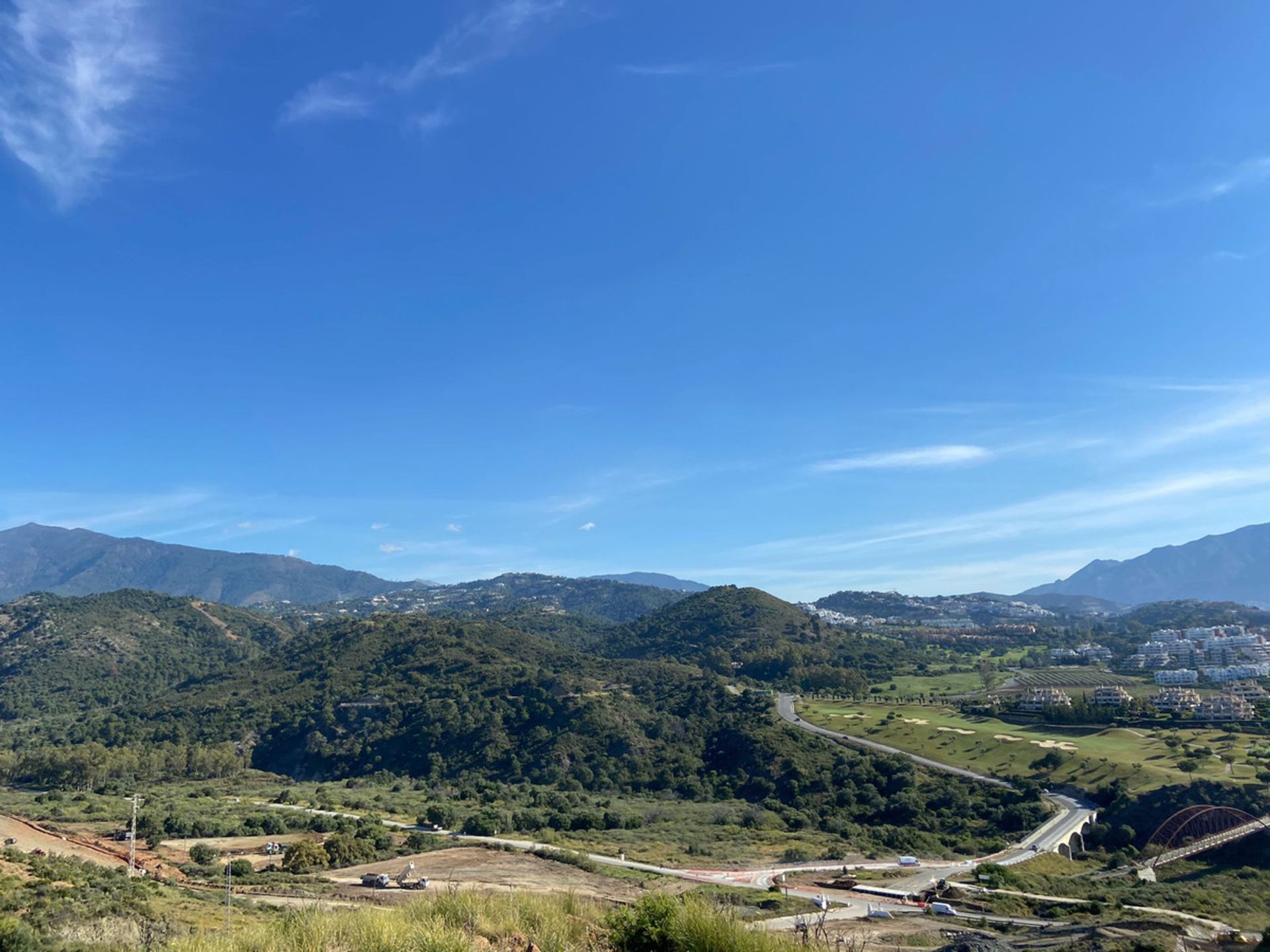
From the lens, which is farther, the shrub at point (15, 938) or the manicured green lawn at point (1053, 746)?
the manicured green lawn at point (1053, 746)

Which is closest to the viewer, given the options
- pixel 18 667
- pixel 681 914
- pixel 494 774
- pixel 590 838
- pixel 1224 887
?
pixel 681 914

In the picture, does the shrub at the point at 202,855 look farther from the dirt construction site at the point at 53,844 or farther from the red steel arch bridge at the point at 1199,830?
the red steel arch bridge at the point at 1199,830

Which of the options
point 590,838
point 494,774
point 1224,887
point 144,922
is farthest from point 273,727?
point 1224,887

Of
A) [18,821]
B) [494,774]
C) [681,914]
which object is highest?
[681,914]

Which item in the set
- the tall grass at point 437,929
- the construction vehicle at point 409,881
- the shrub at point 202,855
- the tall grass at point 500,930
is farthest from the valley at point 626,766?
the tall grass at point 437,929

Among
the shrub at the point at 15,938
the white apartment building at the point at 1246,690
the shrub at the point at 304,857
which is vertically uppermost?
the shrub at the point at 15,938

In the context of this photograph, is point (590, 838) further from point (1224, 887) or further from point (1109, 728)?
point (1109, 728)

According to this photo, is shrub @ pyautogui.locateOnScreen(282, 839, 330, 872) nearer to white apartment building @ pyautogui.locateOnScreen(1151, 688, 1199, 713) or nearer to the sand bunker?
the sand bunker

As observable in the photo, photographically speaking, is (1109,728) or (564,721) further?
(564,721)
